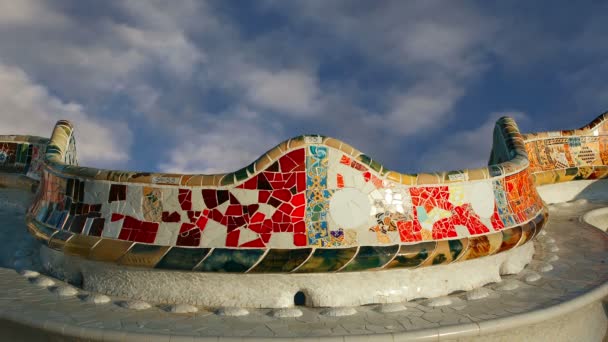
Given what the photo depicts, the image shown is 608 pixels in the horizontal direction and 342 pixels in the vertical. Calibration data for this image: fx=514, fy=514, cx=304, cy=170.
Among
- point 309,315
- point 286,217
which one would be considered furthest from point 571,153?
point 309,315

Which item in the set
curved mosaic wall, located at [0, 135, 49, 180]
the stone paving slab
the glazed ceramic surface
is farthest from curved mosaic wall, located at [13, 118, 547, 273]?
curved mosaic wall, located at [0, 135, 49, 180]

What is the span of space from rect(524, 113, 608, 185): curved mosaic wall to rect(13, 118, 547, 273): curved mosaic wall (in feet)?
18.8

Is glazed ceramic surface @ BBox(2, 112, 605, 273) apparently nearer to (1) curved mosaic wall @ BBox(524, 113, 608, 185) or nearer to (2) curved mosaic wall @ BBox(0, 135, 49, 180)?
(2) curved mosaic wall @ BBox(0, 135, 49, 180)

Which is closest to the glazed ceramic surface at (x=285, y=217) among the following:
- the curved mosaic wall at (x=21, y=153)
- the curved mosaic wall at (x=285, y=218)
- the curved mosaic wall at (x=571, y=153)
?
the curved mosaic wall at (x=285, y=218)

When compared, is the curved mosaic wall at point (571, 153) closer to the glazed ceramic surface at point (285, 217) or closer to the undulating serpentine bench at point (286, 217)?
the undulating serpentine bench at point (286, 217)

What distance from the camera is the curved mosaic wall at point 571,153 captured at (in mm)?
10680

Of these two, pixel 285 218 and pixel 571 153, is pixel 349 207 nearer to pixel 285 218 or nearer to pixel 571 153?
pixel 285 218

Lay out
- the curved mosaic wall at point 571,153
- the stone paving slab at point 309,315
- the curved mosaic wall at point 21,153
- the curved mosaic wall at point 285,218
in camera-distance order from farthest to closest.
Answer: the curved mosaic wall at point 571,153 → the curved mosaic wall at point 21,153 → the curved mosaic wall at point 285,218 → the stone paving slab at point 309,315

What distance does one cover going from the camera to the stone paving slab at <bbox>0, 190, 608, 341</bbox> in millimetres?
4512

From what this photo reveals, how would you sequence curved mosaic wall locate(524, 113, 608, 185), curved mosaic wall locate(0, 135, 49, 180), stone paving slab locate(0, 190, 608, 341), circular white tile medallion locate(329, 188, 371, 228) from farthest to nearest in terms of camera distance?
1. curved mosaic wall locate(524, 113, 608, 185)
2. curved mosaic wall locate(0, 135, 49, 180)
3. circular white tile medallion locate(329, 188, 371, 228)
4. stone paving slab locate(0, 190, 608, 341)

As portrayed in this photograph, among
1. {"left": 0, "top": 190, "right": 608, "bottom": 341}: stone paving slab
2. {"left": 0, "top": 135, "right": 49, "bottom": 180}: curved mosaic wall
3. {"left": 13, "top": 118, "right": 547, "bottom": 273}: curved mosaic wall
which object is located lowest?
{"left": 0, "top": 190, "right": 608, "bottom": 341}: stone paving slab

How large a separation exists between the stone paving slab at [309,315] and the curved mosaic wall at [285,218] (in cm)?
47

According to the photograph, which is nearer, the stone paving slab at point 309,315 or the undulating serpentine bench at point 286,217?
the stone paving slab at point 309,315

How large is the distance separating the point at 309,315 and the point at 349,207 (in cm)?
114
